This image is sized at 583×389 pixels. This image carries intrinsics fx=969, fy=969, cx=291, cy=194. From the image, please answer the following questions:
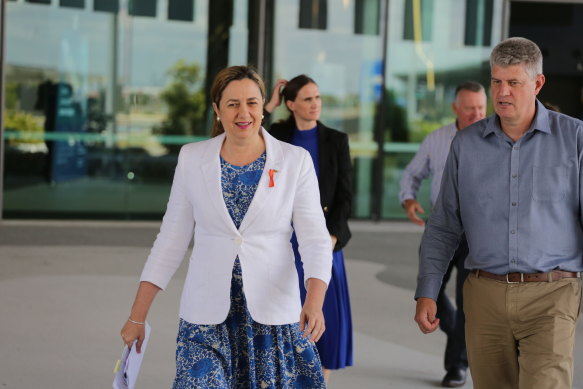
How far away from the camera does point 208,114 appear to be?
1355cm

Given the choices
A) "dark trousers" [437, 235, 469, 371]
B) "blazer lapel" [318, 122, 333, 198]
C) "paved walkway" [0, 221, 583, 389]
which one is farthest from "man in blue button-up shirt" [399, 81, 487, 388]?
"blazer lapel" [318, 122, 333, 198]

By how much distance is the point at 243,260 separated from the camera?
3318 mm

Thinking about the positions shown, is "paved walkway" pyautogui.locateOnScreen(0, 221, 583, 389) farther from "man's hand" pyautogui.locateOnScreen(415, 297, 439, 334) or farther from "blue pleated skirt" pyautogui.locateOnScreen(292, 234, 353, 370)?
"man's hand" pyautogui.locateOnScreen(415, 297, 439, 334)

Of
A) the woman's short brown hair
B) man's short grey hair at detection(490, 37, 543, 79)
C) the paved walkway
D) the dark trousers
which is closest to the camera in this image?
man's short grey hair at detection(490, 37, 543, 79)

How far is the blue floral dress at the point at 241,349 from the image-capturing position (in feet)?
10.8

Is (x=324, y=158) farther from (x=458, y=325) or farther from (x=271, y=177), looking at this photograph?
(x=271, y=177)

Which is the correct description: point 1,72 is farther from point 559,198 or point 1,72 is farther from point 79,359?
point 559,198

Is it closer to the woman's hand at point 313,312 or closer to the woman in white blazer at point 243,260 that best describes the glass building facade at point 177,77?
the woman in white blazer at point 243,260

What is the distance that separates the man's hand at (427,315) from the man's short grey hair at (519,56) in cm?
89

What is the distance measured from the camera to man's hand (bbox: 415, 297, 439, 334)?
3.47 m

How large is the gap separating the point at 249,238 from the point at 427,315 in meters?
0.71

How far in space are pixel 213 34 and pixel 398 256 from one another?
4518 mm

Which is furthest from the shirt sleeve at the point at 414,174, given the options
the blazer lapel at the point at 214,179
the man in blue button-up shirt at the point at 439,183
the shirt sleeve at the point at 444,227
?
the blazer lapel at the point at 214,179

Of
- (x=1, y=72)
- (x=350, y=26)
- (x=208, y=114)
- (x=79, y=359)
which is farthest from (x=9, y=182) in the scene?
(x=79, y=359)
